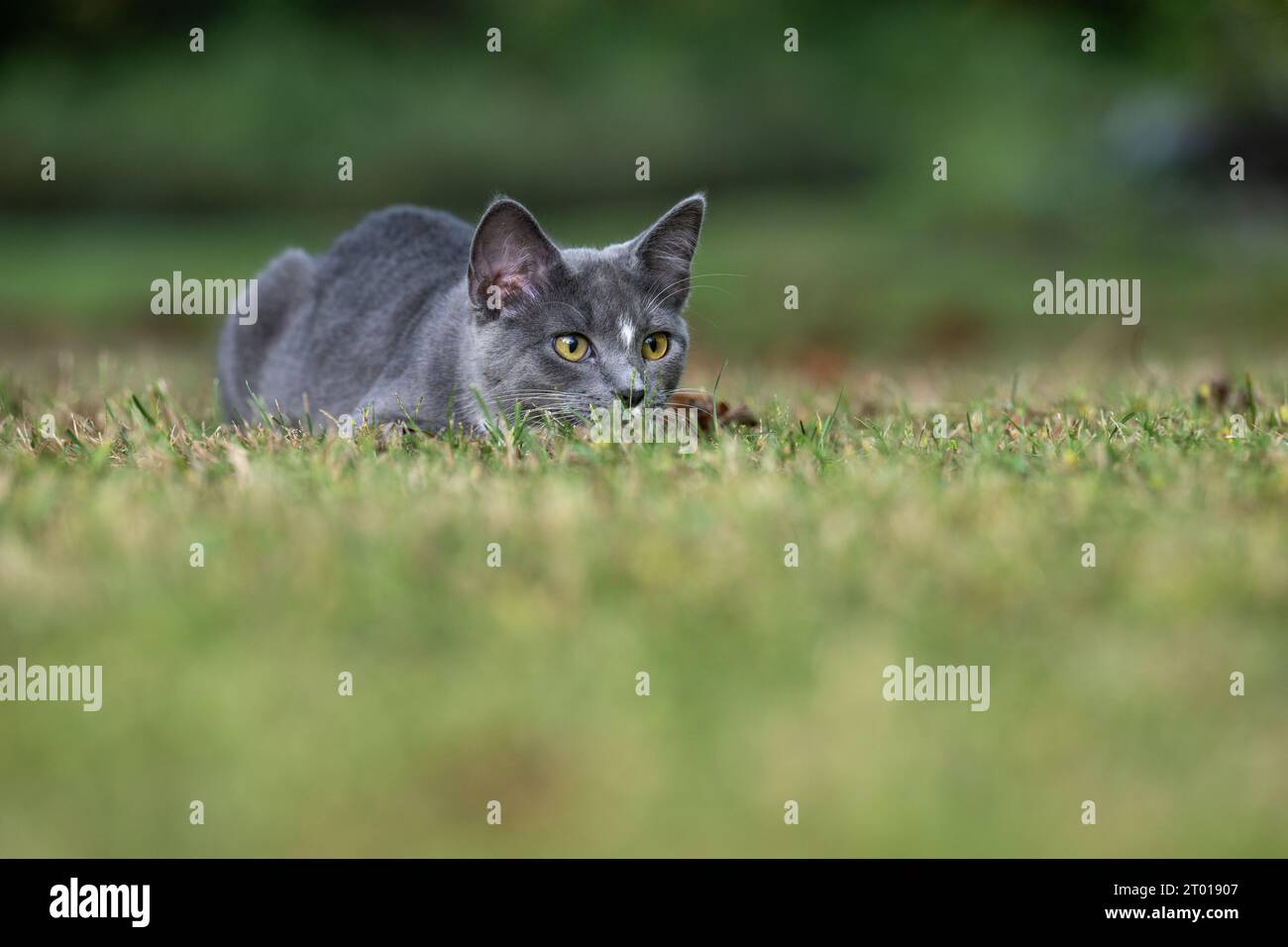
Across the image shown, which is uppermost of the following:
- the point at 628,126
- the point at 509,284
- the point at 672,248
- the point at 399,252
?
the point at 628,126

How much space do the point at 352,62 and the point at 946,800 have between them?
12573mm

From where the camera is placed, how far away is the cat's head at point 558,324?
3242 mm

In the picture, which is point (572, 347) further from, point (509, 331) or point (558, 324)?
point (509, 331)

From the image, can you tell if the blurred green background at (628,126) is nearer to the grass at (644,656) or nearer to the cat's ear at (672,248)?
the cat's ear at (672,248)

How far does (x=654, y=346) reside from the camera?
135 inches

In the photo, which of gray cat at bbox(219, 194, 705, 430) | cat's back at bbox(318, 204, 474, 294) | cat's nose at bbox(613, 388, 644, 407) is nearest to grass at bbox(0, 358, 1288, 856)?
cat's nose at bbox(613, 388, 644, 407)

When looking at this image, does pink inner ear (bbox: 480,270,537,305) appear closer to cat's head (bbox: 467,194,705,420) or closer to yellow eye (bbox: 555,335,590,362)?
cat's head (bbox: 467,194,705,420)

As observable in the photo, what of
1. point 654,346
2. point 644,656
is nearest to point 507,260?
point 654,346

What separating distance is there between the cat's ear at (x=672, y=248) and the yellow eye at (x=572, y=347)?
0.30 meters

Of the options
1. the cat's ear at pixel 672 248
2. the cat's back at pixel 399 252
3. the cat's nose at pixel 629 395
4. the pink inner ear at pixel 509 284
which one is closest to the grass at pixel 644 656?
the cat's nose at pixel 629 395

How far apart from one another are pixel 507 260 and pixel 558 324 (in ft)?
0.72

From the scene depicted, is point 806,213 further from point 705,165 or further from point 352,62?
point 352,62

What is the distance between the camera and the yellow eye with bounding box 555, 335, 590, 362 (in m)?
3.29
